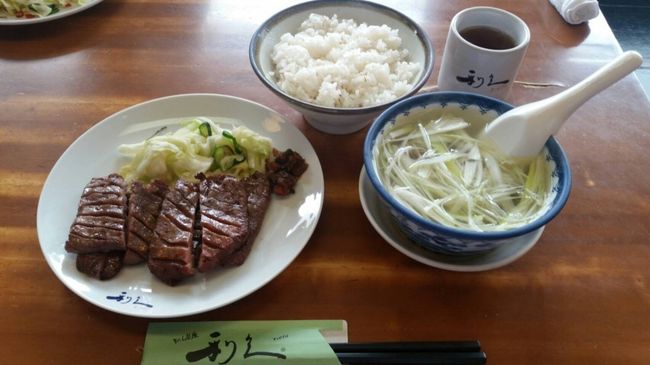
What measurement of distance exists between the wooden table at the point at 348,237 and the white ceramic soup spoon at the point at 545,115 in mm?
306

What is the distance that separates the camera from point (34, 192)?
4.92 ft

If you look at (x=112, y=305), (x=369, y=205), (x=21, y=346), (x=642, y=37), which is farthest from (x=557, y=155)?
(x=642, y=37)

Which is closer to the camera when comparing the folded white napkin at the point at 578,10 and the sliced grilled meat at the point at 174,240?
the sliced grilled meat at the point at 174,240

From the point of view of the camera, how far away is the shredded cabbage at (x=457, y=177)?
123 centimetres

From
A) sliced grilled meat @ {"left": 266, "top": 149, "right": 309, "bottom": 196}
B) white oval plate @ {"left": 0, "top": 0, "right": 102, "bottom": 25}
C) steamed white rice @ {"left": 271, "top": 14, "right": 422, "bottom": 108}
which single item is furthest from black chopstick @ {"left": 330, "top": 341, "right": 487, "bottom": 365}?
white oval plate @ {"left": 0, "top": 0, "right": 102, "bottom": 25}

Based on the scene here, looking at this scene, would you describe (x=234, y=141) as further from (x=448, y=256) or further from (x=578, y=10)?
(x=578, y=10)

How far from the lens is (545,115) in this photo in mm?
1294

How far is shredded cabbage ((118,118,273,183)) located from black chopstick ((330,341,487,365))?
645 mm

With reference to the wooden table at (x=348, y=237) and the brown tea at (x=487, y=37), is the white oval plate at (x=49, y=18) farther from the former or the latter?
the brown tea at (x=487, y=37)

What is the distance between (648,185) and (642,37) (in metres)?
2.58

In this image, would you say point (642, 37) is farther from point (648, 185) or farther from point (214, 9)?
point (214, 9)

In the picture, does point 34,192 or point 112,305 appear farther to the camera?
point 34,192

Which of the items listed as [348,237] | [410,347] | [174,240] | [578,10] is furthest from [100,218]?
[578,10]

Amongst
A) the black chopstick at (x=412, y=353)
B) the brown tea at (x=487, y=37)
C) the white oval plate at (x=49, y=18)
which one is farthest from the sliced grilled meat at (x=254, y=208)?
the white oval plate at (x=49, y=18)
